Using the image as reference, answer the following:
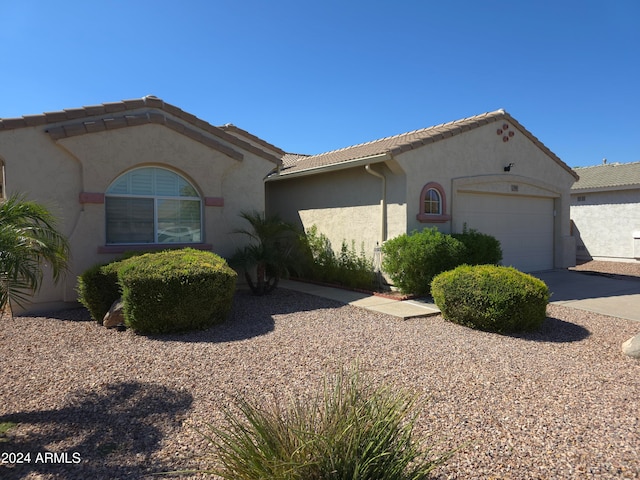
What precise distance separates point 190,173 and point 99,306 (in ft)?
11.5

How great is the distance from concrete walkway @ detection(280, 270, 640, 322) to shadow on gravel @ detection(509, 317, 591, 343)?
1.40 m

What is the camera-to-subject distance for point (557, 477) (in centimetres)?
300

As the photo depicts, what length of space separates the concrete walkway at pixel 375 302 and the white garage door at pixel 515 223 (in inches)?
133

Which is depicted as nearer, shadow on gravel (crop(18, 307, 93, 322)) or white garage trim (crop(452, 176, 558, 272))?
shadow on gravel (crop(18, 307, 93, 322))

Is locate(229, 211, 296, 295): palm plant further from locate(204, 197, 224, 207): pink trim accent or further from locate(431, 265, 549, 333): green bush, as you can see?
locate(431, 265, 549, 333): green bush

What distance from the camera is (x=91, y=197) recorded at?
8445mm

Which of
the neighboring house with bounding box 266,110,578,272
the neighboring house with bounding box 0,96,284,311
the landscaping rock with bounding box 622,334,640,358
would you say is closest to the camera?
the landscaping rock with bounding box 622,334,640,358

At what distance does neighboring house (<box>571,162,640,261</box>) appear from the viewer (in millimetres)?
17594

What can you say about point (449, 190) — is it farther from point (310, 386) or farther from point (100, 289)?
point (100, 289)

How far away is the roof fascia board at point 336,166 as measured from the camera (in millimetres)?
10203

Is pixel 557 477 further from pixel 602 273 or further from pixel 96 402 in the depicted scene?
pixel 602 273

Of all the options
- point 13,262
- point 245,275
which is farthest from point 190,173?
point 13,262

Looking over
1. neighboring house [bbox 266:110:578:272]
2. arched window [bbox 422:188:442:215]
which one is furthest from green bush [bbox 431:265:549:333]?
arched window [bbox 422:188:442:215]

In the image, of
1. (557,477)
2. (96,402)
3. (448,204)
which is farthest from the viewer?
(448,204)
